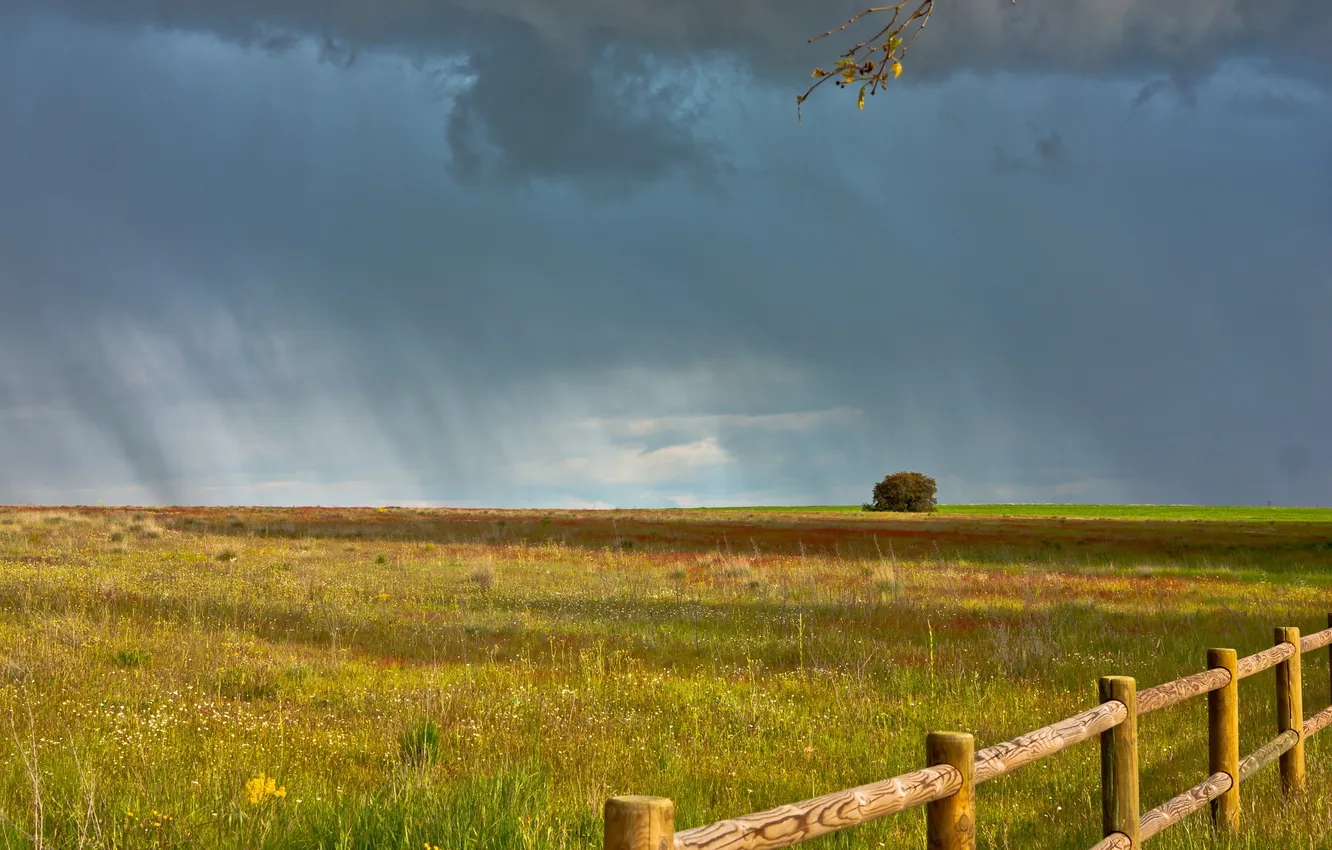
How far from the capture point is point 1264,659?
278 inches

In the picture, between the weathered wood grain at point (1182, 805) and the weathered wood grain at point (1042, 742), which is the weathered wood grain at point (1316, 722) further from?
the weathered wood grain at point (1042, 742)

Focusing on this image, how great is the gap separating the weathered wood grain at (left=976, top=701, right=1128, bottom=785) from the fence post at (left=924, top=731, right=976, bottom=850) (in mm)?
→ 116

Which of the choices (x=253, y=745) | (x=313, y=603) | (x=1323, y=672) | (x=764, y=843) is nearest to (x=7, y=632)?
(x=313, y=603)

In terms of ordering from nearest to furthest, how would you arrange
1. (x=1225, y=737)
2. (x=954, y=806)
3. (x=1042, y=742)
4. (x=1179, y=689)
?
(x=954, y=806), (x=1042, y=742), (x=1179, y=689), (x=1225, y=737)

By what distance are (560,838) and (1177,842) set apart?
14.0 ft

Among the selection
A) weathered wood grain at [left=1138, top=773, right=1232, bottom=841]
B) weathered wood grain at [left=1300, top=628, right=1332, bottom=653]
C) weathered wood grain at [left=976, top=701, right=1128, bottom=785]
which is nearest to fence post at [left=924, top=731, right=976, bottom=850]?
weathered wood grain at [left=976, top=701, right=1128, bottom=785]

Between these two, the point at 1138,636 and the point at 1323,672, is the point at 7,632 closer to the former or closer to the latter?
the point at 1138,636

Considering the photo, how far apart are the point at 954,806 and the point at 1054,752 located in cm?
197

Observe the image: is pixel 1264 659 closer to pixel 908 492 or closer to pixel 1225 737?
pixel 1225 737

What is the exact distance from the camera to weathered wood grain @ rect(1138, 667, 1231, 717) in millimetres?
5578

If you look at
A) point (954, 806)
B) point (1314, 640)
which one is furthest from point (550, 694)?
point (1314, 640)

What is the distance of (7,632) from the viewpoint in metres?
13.3

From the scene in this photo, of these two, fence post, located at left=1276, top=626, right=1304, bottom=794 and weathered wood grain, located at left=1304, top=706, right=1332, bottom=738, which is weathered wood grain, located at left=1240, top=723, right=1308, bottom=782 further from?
weathered wood grain, located at left=1304, top=706, right=1332, bottom=738

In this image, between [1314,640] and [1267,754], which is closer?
[1267,754]
